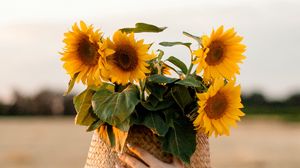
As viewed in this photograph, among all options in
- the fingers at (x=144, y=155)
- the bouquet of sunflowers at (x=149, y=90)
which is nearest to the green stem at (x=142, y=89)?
the bouquet of sunflowers at (x=149, y=90)

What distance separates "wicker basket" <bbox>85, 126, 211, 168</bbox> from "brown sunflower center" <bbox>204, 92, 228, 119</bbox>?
0.27ft

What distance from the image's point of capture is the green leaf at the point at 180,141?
3.80ft

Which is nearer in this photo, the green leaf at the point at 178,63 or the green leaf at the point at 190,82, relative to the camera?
the green leaf at the point at 190,82

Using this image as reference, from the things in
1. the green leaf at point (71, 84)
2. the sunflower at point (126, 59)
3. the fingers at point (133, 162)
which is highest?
the sunflower at point (126, 59)

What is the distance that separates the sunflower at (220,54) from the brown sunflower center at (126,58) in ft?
0.41

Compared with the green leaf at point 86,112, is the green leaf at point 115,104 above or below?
above

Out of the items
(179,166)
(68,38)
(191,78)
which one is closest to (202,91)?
(191,78)

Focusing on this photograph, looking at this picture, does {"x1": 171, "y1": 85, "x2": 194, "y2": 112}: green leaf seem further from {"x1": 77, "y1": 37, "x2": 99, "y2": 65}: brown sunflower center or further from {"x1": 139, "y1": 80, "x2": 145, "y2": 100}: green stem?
{"x1": 77, "y1": 37, "x2": 99, "y2": 65}: brown sunflower center

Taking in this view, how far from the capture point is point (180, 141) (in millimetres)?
1163

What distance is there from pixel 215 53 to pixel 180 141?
19 centimetres

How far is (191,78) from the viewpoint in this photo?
118 centimetres

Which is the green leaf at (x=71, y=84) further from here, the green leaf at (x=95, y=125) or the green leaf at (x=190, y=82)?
the green leaf at (x=190, y=82)

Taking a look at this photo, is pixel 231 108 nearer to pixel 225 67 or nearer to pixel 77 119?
pixel 225 67

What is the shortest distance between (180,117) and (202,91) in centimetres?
7
